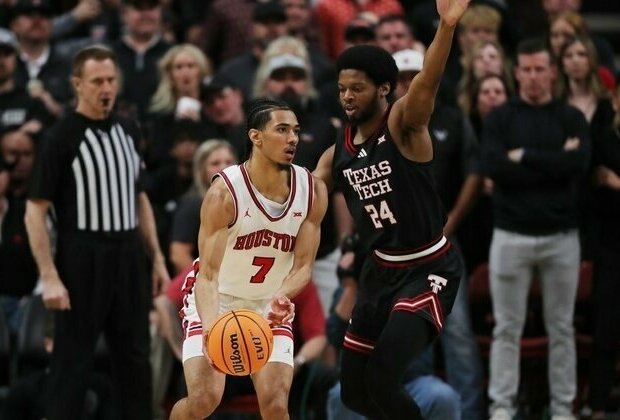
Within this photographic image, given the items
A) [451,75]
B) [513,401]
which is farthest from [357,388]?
[451,75]

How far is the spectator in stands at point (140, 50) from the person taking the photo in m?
12.6

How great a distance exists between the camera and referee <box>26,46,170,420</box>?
9.37 m

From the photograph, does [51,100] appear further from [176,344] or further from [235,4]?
[176,344]

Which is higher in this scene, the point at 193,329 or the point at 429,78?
the point at 429,78

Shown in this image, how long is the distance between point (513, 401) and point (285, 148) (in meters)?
3.18

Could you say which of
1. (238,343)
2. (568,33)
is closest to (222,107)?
(568,33)

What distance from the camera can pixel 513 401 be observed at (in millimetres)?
10062

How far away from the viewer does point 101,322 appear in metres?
9.47

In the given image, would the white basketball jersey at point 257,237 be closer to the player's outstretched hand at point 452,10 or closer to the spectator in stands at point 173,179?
the player's outstretched hand at point 452,10

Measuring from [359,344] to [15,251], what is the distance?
3.79 metres

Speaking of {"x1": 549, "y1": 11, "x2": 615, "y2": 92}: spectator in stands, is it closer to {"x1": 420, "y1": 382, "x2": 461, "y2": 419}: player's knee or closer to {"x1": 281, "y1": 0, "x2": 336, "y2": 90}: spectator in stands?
{"x1": 281, "y1": 0, "x2": 336, "y2": 90}: spectator in stands

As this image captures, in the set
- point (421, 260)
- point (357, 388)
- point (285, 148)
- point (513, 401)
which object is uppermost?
point (285, 148)

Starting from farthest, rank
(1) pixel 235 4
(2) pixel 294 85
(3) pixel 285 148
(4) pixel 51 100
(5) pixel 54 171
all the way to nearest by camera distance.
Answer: (1) pixel 235 4, (4) pixel 51 100, (2) pixel 294 85, (5) pixel 54 171, (3) pixel 285 148

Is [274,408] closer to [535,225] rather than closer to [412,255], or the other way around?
[412,255]
